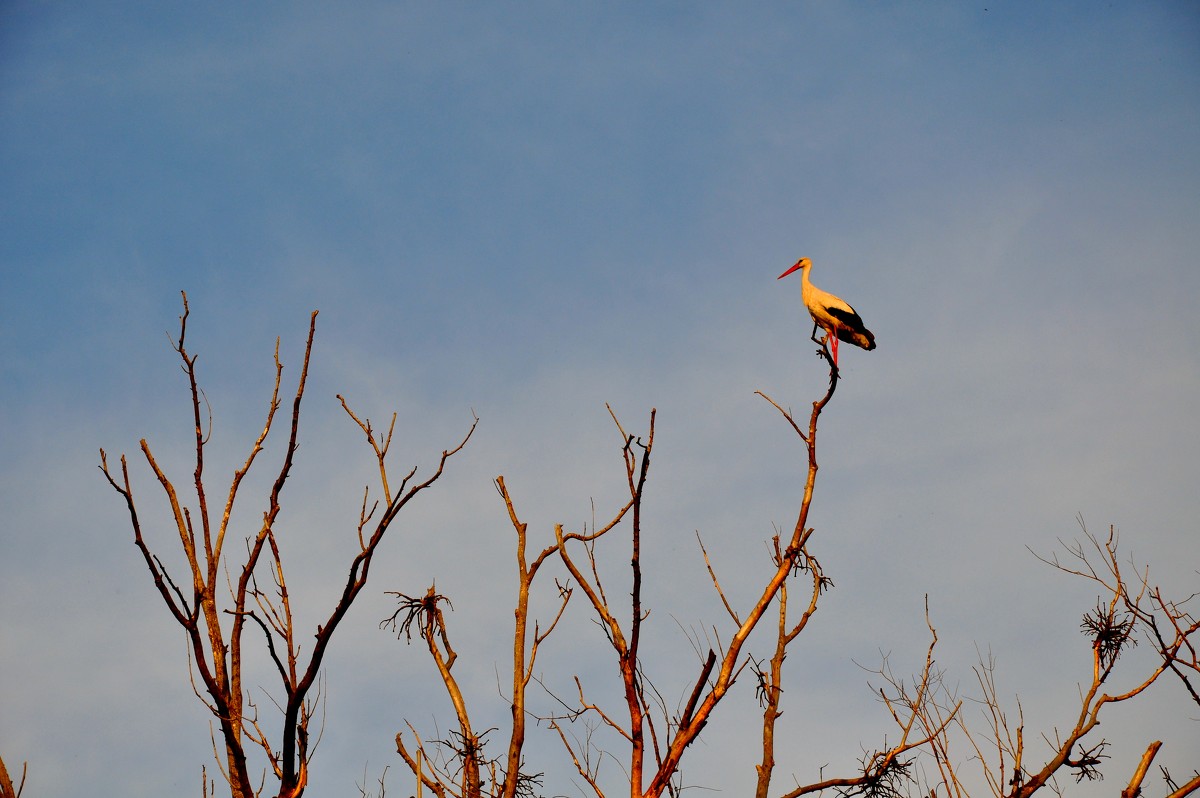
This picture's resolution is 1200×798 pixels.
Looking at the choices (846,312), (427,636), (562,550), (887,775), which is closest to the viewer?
(562,550)

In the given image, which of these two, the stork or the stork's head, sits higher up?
the stork's head

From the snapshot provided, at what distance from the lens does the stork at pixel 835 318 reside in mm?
9180

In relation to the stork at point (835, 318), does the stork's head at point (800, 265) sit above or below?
above

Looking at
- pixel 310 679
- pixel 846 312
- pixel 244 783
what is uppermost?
pixel 846 312

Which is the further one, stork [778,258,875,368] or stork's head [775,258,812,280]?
stork's head [775,258,812,280]

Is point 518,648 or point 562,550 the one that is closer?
point 518,648

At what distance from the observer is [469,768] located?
457 cm

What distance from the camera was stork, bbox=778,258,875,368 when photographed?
9.18 m

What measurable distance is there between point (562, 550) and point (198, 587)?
1.56m

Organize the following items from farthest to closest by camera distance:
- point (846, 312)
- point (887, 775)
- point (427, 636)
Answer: point (846, 312) → point (887, 775) → point (427, 636)

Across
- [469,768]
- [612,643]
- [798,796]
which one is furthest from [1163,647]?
[469,768]

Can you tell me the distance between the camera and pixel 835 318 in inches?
381

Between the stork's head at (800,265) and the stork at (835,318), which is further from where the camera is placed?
the stork's head at (800,265)

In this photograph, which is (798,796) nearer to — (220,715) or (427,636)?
(427,636)
